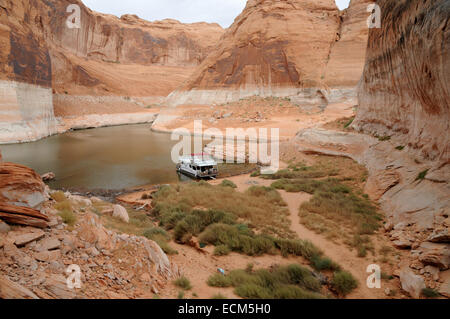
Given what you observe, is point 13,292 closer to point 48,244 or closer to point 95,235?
point 48,244

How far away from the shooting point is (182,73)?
3034 inches

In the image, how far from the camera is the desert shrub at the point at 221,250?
20.4 ft

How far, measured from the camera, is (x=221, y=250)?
20.6ft

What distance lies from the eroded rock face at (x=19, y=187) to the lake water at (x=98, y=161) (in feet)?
33.4

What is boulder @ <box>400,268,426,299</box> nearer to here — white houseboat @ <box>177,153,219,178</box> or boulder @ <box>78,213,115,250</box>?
boulder @ <box>78,213,115,250</box>

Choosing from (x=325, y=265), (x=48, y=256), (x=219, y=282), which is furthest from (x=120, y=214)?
(x=325, y=265)

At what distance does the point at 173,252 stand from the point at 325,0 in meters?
47.3

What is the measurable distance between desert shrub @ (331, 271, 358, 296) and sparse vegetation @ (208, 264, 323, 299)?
1.42ft

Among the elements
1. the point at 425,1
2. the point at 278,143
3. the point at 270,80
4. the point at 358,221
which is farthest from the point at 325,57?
the point at 358,221

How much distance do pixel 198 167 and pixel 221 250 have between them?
10.4 metres

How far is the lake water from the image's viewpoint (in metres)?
15.8

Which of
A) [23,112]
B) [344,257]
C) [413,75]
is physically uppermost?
[413,75]

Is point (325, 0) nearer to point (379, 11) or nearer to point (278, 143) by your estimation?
point (278, 143)

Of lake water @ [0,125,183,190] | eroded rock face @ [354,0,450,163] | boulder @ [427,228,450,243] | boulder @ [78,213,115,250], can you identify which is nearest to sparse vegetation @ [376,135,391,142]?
eroded rock face @ [354,0,450,163]
